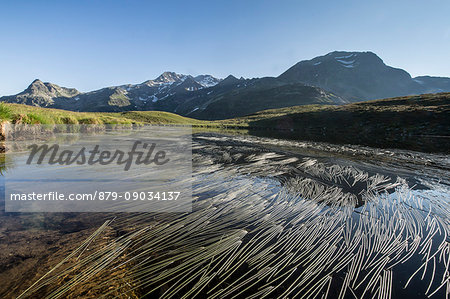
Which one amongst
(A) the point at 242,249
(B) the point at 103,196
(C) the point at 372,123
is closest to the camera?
(A) the point at 242,249

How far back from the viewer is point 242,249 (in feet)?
11.5

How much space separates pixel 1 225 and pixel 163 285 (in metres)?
3.92

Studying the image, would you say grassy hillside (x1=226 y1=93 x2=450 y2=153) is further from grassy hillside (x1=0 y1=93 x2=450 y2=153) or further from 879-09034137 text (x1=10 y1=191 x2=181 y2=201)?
879-09034137 text (x1=10 y1=191 x2=181 y2=201)

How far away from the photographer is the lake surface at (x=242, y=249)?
2.64 m

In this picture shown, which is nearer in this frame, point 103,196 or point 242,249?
point 242,249

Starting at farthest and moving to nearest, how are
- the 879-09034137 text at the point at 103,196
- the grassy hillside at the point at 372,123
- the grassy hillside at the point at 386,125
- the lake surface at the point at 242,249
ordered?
the grassy hillside at the point at 386,125 → the grassy hillside at the point at 372,123 → the 879-09034137 text at the point at 103,196 → the lake surface at the point at 242,249

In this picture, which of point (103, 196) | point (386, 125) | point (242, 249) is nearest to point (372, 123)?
point (386, 125)

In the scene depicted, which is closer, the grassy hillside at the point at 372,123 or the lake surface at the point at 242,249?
the lake surface at the point at 242,249

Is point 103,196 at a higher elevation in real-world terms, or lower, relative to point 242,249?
higher

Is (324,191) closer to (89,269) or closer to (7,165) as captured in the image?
(89,269)

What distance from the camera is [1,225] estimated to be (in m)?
3.81

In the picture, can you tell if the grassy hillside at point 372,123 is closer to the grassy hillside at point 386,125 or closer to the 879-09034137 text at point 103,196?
the grassy hillside at point 386,125

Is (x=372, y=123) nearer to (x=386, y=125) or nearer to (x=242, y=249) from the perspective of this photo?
(x=386, y=125)

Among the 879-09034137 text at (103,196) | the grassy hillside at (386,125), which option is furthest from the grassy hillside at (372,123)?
the 879-09034137 text at (103,196)
